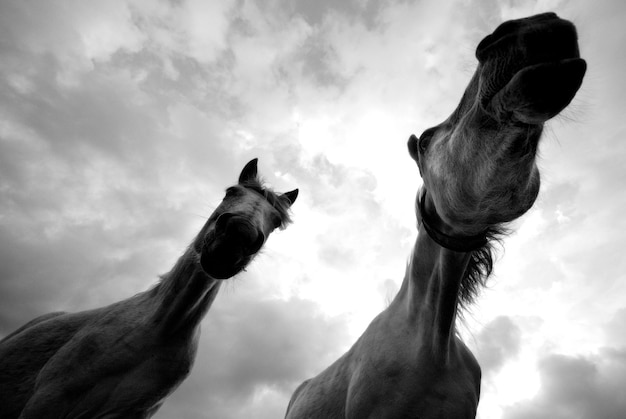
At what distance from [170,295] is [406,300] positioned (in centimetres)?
293

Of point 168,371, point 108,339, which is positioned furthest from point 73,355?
point 168,371

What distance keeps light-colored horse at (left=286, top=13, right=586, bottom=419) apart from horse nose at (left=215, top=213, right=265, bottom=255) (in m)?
1.51

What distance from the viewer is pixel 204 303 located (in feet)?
14.6

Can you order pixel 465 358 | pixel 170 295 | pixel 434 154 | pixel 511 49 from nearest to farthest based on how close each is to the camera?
pixel 511 49
pixel 434 154
pixel 465 358
pixel 170 295

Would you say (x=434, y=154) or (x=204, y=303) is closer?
(x=434, y=154)

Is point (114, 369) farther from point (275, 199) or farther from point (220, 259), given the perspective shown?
point (275, 199)

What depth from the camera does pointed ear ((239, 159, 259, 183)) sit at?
534 centimetres

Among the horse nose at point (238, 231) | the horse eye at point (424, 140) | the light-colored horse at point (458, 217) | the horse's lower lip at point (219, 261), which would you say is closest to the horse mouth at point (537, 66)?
the light-colored horse at point (458, 217)

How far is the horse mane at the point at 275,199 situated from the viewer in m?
4.96

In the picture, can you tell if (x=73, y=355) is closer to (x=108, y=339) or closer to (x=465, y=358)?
(x=108, y=339)

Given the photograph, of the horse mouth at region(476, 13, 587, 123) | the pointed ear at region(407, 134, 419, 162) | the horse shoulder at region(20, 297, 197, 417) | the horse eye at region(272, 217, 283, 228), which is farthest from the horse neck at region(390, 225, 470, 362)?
the horse shoulder at region(20, 297, 197, 417)

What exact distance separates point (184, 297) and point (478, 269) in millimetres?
3309

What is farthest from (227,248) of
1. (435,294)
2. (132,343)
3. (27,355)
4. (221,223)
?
(27,355)

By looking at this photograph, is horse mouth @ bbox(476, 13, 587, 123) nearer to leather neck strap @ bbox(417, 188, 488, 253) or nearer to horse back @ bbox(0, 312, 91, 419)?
leather neck strap @ bbox(417, 188, 488, 253)
